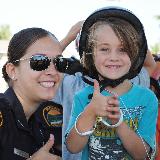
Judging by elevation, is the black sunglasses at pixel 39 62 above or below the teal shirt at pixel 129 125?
above

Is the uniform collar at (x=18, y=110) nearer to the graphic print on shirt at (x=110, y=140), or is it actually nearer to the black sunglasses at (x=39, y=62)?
the black sunglasses at (x=39, y=62)

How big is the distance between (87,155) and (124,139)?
1.24ft

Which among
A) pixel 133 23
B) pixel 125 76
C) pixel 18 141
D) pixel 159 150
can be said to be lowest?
pixel 159 150

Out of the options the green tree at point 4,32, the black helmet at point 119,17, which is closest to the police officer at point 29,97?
the black helmet at point 119,17

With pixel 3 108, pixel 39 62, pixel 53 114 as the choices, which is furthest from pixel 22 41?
pixel 53 114

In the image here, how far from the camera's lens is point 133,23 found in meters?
2.62

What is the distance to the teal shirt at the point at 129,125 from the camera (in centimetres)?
254

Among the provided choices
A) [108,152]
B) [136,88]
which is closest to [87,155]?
[108,152]

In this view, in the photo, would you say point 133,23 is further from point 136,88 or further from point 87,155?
point 87,155

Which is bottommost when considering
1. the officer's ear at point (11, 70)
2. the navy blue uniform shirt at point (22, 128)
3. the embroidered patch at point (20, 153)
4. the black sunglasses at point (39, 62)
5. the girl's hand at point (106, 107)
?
the embroidered patch at point (20, 153)

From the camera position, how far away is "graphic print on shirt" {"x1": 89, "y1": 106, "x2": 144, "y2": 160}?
99.7 inches

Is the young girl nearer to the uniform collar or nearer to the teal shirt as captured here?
the teal shirt

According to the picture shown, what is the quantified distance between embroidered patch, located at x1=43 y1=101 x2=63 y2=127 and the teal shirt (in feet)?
0.91

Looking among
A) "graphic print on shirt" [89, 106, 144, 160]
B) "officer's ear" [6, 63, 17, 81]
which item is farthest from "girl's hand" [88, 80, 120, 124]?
"officer's ear" [6, 63, 17, 81]
